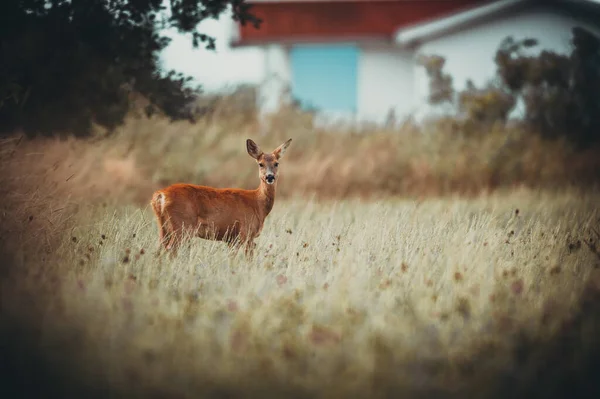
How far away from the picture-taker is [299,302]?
5.64 m

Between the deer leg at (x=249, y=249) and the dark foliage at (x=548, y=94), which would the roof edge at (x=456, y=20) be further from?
the deer leg at (x=249, y=249)

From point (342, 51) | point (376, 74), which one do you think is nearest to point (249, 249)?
point (376, 74)

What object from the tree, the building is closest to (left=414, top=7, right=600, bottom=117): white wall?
the building

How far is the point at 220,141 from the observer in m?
14.8

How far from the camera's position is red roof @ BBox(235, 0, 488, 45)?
2345cm

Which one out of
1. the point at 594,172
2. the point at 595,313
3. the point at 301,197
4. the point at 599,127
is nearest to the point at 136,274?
the point at 595,313

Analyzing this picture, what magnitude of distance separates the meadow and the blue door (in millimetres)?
13229

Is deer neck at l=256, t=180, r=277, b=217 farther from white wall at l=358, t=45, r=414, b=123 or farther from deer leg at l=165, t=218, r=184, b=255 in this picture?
white wall at l=358, t=45, r=414, b=123

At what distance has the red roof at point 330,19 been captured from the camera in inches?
923

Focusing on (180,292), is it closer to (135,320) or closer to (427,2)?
(135,320)

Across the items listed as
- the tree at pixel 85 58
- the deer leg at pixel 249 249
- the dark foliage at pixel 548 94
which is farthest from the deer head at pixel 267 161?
the dark foliage at pixel 548 94

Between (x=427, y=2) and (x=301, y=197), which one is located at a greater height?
(x=427, y=2)

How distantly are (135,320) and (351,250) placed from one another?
2588mm

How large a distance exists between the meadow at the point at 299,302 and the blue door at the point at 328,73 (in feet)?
43.4
